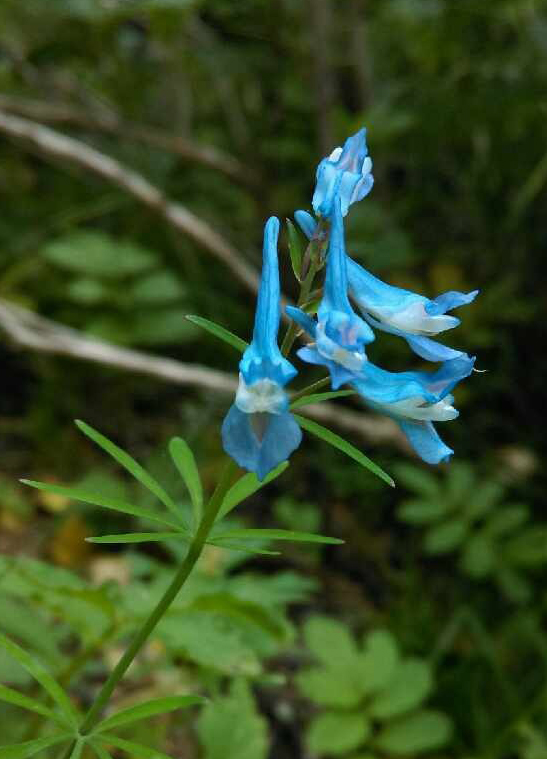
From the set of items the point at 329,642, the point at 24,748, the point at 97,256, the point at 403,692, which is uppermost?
the point at 97,256

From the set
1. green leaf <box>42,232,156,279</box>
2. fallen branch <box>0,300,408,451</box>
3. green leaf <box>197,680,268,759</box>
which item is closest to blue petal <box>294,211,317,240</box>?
green leaf <box>197,680,268,759</box>

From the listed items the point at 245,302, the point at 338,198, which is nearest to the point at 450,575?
the point at 245,302

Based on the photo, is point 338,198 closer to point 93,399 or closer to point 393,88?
point 93,399

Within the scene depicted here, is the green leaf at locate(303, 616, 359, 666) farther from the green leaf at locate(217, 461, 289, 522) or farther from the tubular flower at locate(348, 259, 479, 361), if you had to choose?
the tubular flower at locate(348, 259, 479, 361)

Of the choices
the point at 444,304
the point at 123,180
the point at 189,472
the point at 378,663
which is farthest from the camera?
the point at 123,180

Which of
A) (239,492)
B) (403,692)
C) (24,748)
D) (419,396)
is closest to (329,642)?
(403,692)

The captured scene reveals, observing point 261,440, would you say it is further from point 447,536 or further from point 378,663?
point 447,536

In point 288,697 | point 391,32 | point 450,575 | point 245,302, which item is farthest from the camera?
point 391,32
